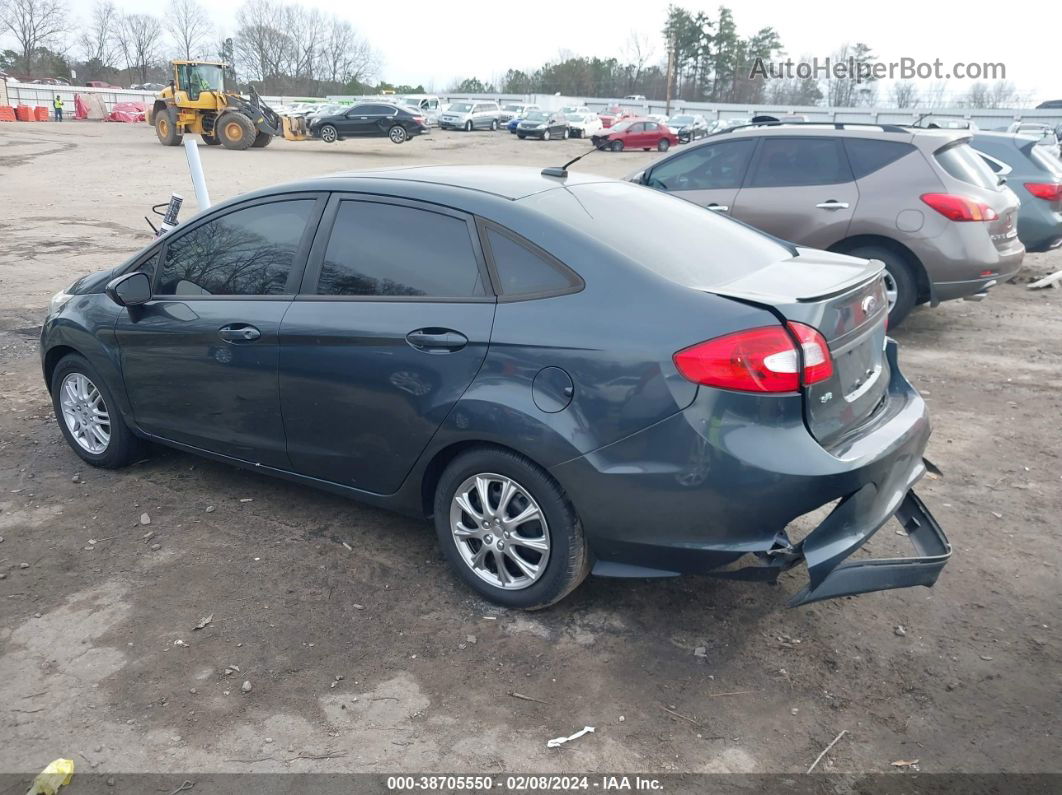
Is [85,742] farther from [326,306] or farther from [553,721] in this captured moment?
[326,306]

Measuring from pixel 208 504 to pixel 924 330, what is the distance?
685 centimetres

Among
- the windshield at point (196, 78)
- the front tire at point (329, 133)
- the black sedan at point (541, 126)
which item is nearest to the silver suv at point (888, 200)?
the windshield at point (196, 78)

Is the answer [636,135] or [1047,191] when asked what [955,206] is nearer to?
[1047,191]

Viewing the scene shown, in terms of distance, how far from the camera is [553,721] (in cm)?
306

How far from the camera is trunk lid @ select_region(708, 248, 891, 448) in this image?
3.22 m

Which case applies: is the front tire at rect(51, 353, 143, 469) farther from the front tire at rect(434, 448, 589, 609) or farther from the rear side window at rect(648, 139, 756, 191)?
the rear side window at rect(648, 139, 756, 191)

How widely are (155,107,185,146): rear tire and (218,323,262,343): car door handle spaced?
31234mm

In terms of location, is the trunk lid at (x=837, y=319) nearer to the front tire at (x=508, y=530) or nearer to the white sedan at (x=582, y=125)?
the front tire at (x=508, y=530)

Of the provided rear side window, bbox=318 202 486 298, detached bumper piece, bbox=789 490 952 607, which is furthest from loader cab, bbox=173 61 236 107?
detached bumper piece, bbox=789 490 952 607

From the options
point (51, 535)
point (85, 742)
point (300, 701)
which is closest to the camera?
point (85, 742)

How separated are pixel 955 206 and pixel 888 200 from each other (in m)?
0.52

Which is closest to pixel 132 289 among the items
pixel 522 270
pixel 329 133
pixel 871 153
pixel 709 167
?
pixel 522 270

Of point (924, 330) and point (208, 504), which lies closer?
point (208, 504)

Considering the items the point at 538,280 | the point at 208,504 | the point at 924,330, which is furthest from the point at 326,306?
the point at 924,330
